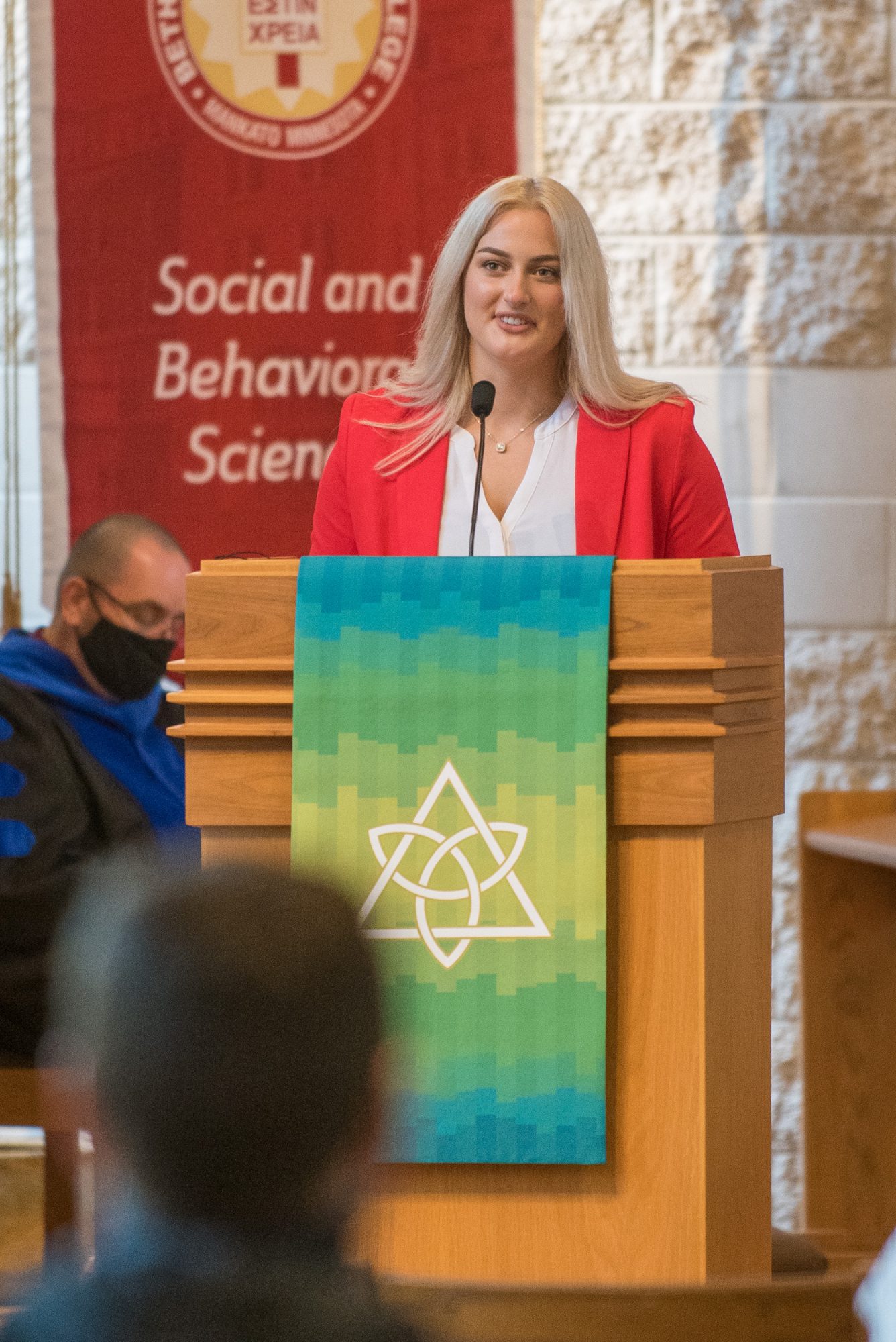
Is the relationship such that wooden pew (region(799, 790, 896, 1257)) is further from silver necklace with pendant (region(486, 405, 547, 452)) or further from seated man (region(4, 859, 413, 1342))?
seated man (region(4, 859, 413, 1342))

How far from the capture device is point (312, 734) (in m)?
1.63

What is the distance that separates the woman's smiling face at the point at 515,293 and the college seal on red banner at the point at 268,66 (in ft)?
4.47

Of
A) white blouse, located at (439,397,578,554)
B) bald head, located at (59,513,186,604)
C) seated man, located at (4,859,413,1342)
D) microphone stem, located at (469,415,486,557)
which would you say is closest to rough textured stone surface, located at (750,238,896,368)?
bald head, located at (59,513,186,604)

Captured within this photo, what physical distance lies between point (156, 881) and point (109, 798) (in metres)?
2.54

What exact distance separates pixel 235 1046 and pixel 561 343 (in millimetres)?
1579

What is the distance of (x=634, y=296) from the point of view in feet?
11.8

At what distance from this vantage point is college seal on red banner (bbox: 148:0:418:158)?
3.42 metres

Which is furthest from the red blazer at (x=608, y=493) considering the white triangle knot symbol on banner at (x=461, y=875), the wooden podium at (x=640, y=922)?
the white triangle knot symbol on banner at (x=461, y=875)

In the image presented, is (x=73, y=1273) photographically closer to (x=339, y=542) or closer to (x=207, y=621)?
(x=207, y=621)

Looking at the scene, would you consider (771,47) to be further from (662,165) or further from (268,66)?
(268,66)

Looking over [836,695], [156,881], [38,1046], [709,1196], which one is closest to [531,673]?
[709,1196]

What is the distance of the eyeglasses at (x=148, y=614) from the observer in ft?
11.3

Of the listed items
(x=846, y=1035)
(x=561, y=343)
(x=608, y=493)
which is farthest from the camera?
(x=846, y=1035)

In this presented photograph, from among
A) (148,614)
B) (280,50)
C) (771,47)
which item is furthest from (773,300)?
(148,614)
